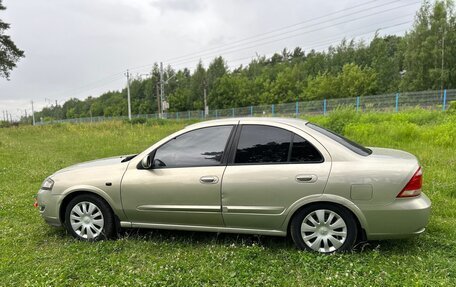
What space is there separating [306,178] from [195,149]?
134 centimetres

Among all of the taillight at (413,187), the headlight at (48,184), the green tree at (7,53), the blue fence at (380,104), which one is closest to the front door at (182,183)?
the headlight at (48,184)

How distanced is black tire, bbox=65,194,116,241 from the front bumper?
0.15 meters

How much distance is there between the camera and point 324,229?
358cm

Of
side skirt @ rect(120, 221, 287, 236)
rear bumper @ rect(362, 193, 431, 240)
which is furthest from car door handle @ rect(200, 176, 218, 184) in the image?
rear bumper @ rect(362, 193, 431, 240)

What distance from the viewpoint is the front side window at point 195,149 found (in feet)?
12.9

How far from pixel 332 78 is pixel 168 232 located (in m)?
41.3

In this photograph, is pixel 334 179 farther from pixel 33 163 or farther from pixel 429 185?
pixel 33 163

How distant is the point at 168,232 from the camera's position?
14.8 feet

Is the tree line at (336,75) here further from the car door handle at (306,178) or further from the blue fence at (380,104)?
the car door handle at (306,178)

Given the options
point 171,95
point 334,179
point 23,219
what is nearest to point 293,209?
point 334,179

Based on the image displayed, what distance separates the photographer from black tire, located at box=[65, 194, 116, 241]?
418 cm

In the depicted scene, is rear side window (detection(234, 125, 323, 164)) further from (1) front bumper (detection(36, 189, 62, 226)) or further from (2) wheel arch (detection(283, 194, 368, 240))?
(1) front bumper (detection(36, 189, 62, 226))

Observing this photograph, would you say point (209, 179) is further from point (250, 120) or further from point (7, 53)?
point (7, 53)

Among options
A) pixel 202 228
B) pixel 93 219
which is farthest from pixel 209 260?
pixel 93 219
